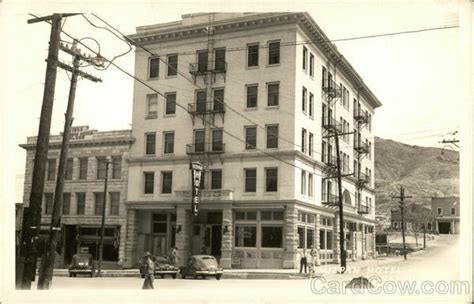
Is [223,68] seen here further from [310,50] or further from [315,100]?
[315,100]

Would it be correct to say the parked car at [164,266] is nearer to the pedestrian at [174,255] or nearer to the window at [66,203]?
the pedestrian at [174,255]

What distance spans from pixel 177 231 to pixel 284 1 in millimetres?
10956

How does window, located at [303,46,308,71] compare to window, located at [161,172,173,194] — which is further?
window, located at [161,172,173,194]

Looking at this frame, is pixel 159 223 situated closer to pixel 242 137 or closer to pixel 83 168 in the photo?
pixel 83 168

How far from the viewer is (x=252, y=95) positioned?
72.6 ft

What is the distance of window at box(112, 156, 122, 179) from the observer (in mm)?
23541

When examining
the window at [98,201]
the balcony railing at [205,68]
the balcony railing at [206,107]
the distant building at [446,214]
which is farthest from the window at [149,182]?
the distant building at [446,214]

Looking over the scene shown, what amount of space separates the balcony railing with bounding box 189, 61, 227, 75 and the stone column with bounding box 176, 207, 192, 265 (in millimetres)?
5308

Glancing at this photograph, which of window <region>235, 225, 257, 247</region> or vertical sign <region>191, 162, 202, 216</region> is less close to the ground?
vertical sign <region>191, 162, 202, 216</region>

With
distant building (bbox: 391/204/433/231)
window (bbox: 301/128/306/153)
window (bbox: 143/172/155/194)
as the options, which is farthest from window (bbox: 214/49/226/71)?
distant building (bbox: 391/204/433/231)

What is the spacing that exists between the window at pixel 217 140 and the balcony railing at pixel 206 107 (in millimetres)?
784

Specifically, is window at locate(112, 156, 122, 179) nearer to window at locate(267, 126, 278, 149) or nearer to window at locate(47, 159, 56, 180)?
window at locate(47, 159, 56, 180)

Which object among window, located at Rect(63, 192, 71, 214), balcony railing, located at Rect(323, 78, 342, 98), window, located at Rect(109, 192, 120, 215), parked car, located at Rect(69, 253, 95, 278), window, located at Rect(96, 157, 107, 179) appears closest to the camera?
parked car, located at Rect(69, 253, 95, 278)

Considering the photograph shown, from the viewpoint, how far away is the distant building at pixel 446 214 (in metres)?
13.9
